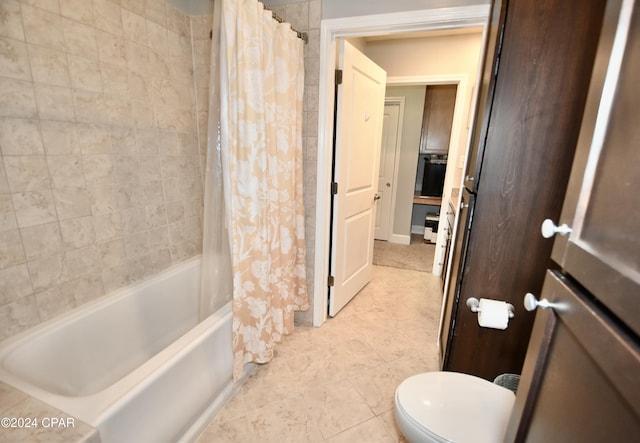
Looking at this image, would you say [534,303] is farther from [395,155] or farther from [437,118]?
[437,118]

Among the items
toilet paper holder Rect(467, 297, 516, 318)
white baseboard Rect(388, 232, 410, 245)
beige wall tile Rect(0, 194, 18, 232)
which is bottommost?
white baseboard Rect(388, 232, 410, 245)

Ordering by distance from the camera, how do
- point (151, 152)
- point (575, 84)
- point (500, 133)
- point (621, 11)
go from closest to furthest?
point (621, 11)
point (575, 84)
point (500, 133)
point (151, 152)

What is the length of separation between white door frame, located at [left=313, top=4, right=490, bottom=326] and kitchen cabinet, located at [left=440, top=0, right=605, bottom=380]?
0.74 feet

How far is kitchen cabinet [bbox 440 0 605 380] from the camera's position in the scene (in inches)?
43.6

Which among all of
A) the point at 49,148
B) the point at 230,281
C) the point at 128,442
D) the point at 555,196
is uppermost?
the point at 49,148

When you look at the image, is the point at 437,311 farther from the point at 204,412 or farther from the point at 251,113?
the point at 251,113

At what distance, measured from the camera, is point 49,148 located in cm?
133

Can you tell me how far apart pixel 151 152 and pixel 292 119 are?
922mm

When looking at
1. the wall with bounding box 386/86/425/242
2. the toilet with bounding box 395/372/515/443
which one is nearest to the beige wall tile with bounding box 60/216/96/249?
the toilet with bounding box 395/372/515/443

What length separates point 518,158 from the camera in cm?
123

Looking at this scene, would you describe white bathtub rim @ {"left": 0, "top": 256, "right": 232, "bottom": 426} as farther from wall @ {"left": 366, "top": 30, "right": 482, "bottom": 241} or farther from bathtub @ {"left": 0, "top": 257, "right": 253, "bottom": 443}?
wall @ {"left": 366, "top": 30, "right": 482, "bottom": 241}

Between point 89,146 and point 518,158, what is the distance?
2.06 m

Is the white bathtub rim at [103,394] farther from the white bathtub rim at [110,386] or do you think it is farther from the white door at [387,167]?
the white door at [387,167]

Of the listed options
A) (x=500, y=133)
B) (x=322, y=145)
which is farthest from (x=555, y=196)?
(x=322, y=145)
